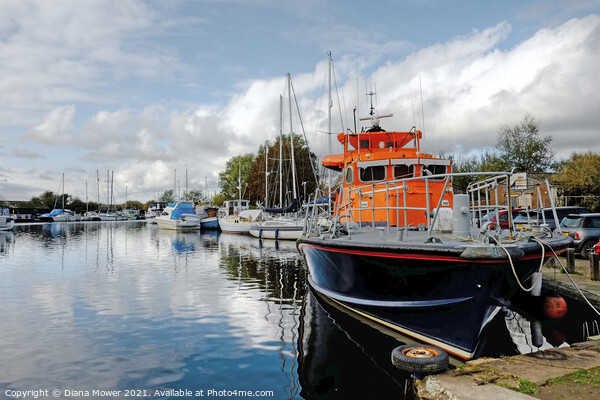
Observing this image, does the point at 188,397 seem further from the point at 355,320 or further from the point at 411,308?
the point at 355,320

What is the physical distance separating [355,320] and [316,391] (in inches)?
111

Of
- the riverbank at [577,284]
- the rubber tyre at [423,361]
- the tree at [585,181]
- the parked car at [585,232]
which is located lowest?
the riverbank at [577,284]

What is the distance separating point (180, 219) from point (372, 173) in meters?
39.8

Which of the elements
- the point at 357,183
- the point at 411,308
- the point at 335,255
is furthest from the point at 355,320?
the point at 357,183

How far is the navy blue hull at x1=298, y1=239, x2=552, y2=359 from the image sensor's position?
5.24 m

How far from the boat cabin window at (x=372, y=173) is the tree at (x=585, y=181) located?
28.8 metres

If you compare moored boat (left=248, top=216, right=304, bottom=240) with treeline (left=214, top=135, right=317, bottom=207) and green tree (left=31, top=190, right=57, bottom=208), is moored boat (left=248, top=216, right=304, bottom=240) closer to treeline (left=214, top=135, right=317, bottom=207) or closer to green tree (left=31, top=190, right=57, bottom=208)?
treeline (left=214, top=135, right=317, bottom=207)

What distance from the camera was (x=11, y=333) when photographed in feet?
23.9

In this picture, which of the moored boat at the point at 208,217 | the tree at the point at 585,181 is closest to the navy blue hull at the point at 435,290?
the tree at the point at 585,181

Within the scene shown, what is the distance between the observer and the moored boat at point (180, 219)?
45.9m

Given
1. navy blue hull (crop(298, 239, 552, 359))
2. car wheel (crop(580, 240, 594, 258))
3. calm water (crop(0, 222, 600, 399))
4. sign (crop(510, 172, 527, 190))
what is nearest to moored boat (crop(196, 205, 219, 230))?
calm water (crop(0, 222, 600, 399))

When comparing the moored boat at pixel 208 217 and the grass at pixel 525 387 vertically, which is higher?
the moored boat at pixel 208 217

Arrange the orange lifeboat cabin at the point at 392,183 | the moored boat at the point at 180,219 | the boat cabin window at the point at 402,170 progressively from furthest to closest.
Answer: the moored boat at the point at 180,219
the boat cabin window at the point at 402,170
the orange lifeboat cabin at the point at 392,183

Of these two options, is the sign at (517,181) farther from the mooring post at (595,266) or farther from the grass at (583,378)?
the mooring post at (595,266)
